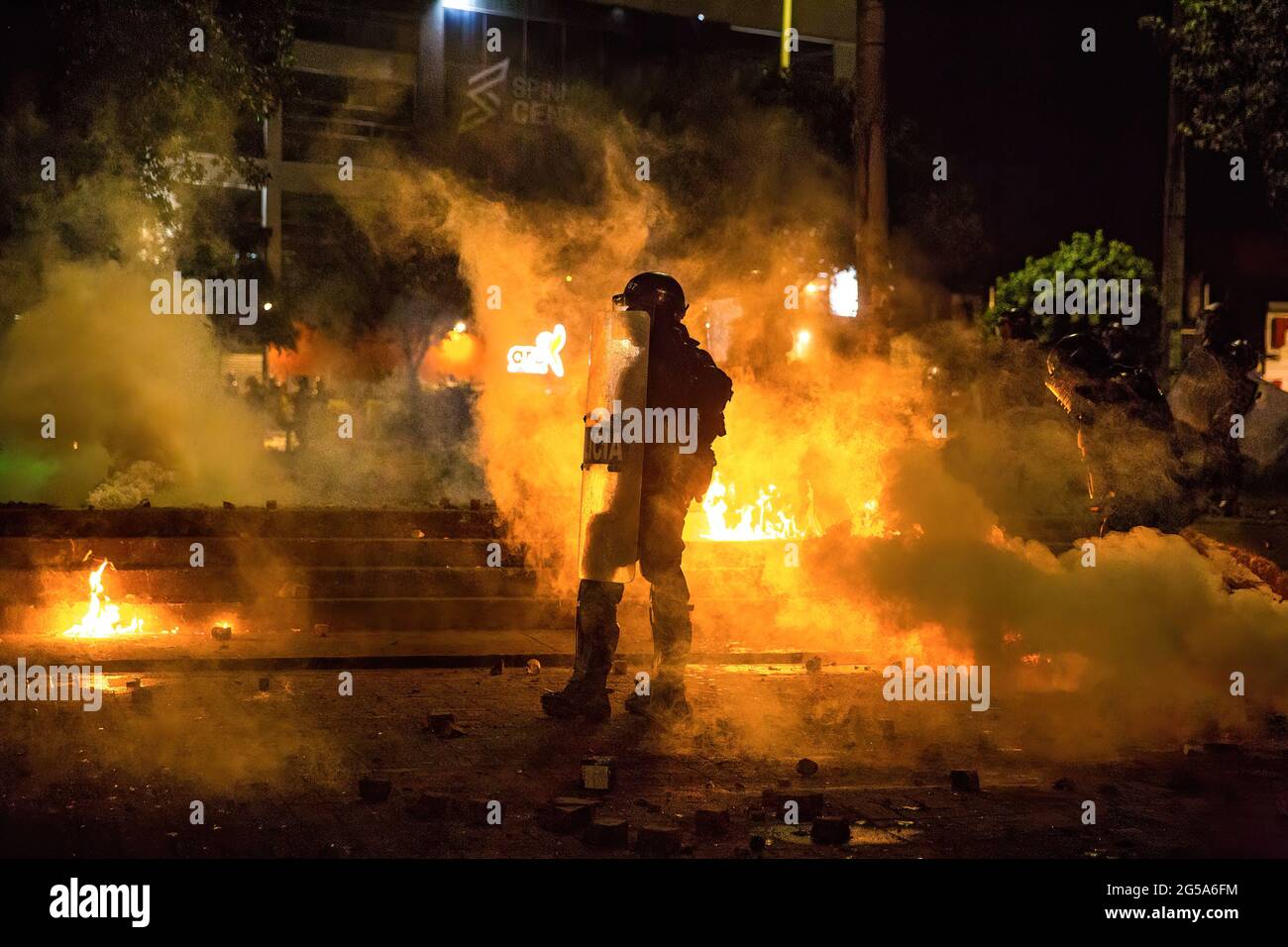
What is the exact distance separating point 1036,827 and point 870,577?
11.7 ft

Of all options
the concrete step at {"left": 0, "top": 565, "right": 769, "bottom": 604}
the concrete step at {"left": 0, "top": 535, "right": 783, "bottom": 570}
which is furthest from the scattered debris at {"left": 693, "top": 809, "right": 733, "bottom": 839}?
the concrete step at {"left": 0, "top": 535, "right": 783, "bottom": 570}

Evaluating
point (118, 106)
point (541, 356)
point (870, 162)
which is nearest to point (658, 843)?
point (541, 356)

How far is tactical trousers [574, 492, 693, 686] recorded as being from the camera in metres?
6.65

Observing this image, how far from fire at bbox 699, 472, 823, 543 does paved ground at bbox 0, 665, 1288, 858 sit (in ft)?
10.1

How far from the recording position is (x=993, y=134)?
32.9m

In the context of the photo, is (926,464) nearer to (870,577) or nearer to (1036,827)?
(870,577)

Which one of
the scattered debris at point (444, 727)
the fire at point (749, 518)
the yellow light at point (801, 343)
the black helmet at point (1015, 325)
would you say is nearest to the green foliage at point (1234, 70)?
the yellow light at point (801, 343)

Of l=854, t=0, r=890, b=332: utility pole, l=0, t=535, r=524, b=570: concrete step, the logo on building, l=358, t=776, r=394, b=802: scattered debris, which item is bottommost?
l=358, t=776, r=394, b=802: scattered debris

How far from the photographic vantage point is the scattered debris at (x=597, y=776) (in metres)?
5.18

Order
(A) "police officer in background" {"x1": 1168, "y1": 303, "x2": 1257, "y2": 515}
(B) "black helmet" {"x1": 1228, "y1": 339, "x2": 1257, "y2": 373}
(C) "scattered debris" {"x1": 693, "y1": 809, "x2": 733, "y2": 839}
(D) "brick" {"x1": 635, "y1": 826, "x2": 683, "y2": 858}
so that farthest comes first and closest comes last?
(B) "black helmet" {"x1": 1228, "y1": 339, "x2": 1257, "y2": 373}, (A) "police officer in background" {"x1": 1168, "y1": 303, "x2": 1257, "y2": 515}, (C) "scattered debris" {"x1": 693, "y1": 809, "x2": 733, "y2": 839}, (D) "brick" {"x1": 635, "y1": 826, "x2": 683, "y2": 858}

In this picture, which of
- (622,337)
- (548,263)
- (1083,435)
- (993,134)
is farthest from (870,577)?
(993,134)

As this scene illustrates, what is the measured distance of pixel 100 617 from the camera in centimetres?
920

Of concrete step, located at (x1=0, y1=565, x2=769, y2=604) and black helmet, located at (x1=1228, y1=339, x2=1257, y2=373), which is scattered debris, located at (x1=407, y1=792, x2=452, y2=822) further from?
black helmet, located at (x1=1228, y1=339, x2=1257, y2=373)
